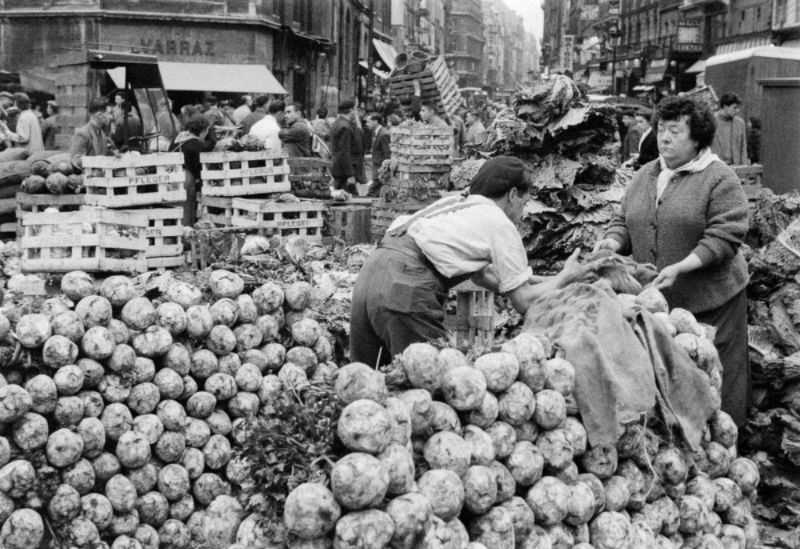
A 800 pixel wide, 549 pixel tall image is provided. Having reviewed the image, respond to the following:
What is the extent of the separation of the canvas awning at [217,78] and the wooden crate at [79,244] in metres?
21.8

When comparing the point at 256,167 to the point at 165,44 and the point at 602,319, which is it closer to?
the point at 602,319

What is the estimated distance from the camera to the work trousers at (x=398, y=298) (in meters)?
4.64

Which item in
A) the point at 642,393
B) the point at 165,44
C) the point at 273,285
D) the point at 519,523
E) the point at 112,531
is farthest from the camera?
the point at 165,44

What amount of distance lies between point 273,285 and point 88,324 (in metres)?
1.02

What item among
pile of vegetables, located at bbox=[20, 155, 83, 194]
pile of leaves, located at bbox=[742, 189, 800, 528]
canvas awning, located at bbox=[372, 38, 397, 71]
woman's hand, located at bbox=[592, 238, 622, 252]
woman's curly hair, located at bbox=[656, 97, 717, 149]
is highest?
canvas awning, located at bbox=[372, 38, 397, 71]

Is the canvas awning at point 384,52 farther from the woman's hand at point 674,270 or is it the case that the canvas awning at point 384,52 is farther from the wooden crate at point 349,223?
the woman's hand at point 674,270

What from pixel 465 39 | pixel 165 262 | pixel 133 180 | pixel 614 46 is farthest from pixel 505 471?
pixel 465 39

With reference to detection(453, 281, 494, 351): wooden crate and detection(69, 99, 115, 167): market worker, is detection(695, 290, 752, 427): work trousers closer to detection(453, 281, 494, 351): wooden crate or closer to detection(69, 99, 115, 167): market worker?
detection(453, 281, 494, 351): wooden crate

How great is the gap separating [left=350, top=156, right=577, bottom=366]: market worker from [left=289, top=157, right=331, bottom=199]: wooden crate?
5964mm

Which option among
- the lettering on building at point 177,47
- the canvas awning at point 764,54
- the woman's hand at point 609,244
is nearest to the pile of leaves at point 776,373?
the woman's hand at point 609,244

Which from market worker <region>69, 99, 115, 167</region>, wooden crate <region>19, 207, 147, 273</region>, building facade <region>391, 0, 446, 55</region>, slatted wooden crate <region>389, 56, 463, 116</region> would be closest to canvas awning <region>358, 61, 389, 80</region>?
building facade <region>391, 0, 446, 55</region>

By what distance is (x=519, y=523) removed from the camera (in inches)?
133

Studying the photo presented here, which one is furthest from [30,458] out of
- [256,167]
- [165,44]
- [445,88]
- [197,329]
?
[165,44]

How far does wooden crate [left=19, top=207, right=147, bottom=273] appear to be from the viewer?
653 centimetres
